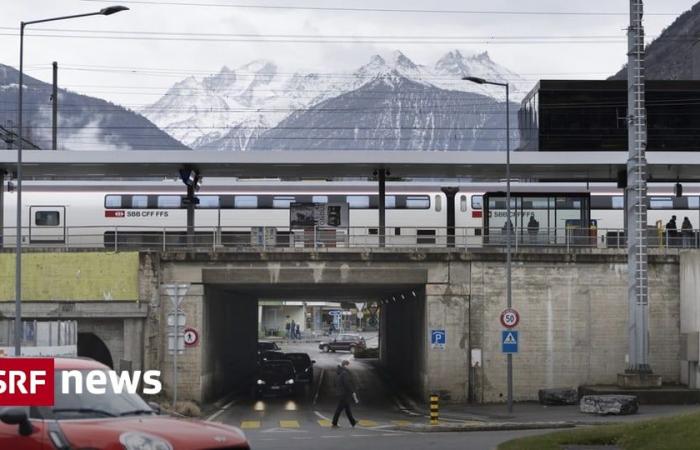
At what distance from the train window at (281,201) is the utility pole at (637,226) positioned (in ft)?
70.0

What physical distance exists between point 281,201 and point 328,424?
78.4ft

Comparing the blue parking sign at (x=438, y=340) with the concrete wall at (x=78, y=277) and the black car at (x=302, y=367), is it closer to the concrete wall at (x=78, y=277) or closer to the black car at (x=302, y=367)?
the concrete wall at (x=78, y=277)

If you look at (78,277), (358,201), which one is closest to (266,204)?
(358,201)

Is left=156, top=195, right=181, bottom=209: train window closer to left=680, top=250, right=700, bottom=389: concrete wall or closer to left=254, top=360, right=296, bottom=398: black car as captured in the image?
left=254, top=360, right=296, bottom=398: black car

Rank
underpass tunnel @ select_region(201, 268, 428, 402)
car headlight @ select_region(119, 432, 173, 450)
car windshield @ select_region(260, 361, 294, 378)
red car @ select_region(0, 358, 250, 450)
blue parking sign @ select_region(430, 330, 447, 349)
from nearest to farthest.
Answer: car headlight @ select_region(119, 432, 173, 450)
red car @ select_region(0, 358, 250, 450)
blue parking sign @ select_region(430, 330, 447, 349)
underpass tunnel @ select_region(201, 268, 428, 402)
car windshield @ select_region(260, 361, 294, 378)

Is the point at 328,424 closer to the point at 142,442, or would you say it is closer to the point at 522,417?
the point at 522,417

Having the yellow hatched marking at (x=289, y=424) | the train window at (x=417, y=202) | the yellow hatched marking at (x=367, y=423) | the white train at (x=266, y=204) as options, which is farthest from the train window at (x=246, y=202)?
the yellow hatched marking at (x=367, y=423)

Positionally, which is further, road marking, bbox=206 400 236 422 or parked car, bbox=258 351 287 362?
parked car, bbox=258 351 287 362

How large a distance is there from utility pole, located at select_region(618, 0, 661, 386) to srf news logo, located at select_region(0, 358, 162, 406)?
29.3 meters

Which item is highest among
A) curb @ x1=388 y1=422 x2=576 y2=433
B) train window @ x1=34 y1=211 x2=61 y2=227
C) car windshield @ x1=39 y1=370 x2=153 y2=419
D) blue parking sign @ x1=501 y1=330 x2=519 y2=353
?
train window @ x1=34 y1=211 x2=61 y2=227

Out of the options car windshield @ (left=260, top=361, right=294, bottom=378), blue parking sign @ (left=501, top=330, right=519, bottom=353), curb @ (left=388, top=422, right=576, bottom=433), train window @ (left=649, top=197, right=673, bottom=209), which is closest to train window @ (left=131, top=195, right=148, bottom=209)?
car windshield @ (left=260, top=361, right=294, bottom=378)

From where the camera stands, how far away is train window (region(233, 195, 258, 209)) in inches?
2180

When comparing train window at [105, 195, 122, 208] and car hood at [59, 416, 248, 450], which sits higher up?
train window at [105, 195, 122, 208]

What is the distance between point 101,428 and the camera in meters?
10.2
